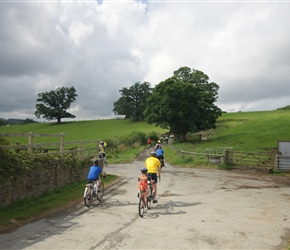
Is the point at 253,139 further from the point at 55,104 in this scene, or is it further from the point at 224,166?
the point at 55,104

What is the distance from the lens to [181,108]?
1902 inches

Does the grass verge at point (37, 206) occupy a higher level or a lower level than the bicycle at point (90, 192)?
lower

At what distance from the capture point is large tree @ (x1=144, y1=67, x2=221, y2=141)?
47219mm

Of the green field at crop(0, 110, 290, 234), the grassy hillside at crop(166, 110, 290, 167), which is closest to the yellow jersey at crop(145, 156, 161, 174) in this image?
the green field at crop(0, 110, 290, 234)

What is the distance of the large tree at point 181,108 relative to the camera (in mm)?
47219

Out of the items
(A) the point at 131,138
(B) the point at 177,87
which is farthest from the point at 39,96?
(B) the point at 177,87

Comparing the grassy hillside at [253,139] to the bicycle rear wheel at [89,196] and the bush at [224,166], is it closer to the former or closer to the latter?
the bush at [224,166]

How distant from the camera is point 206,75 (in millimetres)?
68188

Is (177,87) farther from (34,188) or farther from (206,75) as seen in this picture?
(34,188)

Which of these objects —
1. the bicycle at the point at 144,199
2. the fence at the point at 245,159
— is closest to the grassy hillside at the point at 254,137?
the fence at the point at 245,159

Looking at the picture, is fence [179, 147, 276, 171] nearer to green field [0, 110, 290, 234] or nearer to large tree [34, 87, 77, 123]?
green field [0, 110, 290, 234]

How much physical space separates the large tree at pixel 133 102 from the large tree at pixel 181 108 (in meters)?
38.9

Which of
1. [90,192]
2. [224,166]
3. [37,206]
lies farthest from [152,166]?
[224,166]

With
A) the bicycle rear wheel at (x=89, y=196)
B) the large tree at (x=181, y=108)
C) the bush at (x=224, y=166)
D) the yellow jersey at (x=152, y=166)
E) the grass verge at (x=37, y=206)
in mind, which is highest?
the large tree at (x=181, y=108)
